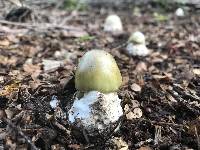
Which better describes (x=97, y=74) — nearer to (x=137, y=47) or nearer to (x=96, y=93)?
(x=96, y=93)

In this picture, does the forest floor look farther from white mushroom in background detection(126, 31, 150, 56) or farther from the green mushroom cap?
the green mushroom cap

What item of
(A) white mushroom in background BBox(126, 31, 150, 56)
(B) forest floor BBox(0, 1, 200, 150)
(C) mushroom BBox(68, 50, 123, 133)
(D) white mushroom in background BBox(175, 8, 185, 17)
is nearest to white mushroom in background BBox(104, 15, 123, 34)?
(B) forest floor BBox(0, 1, 200, 150)

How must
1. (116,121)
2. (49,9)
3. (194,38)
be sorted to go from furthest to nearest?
1. (49,9)
2. (194,38)
3. (116,121)

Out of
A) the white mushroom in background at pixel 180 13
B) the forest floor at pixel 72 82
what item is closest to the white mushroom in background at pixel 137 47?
the forest floor at pixel 72 82

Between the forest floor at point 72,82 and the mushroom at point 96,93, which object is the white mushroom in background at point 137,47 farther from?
the mushroom at point 96,93

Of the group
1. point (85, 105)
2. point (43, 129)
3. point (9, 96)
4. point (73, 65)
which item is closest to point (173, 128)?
point (85, 105)

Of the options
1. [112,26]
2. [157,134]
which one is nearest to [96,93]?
[157,134]

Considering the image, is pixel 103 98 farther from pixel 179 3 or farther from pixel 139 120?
pixel 179 3

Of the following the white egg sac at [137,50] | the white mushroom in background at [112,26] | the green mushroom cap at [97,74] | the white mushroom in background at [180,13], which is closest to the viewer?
the green mushroom cap at [97,74]
